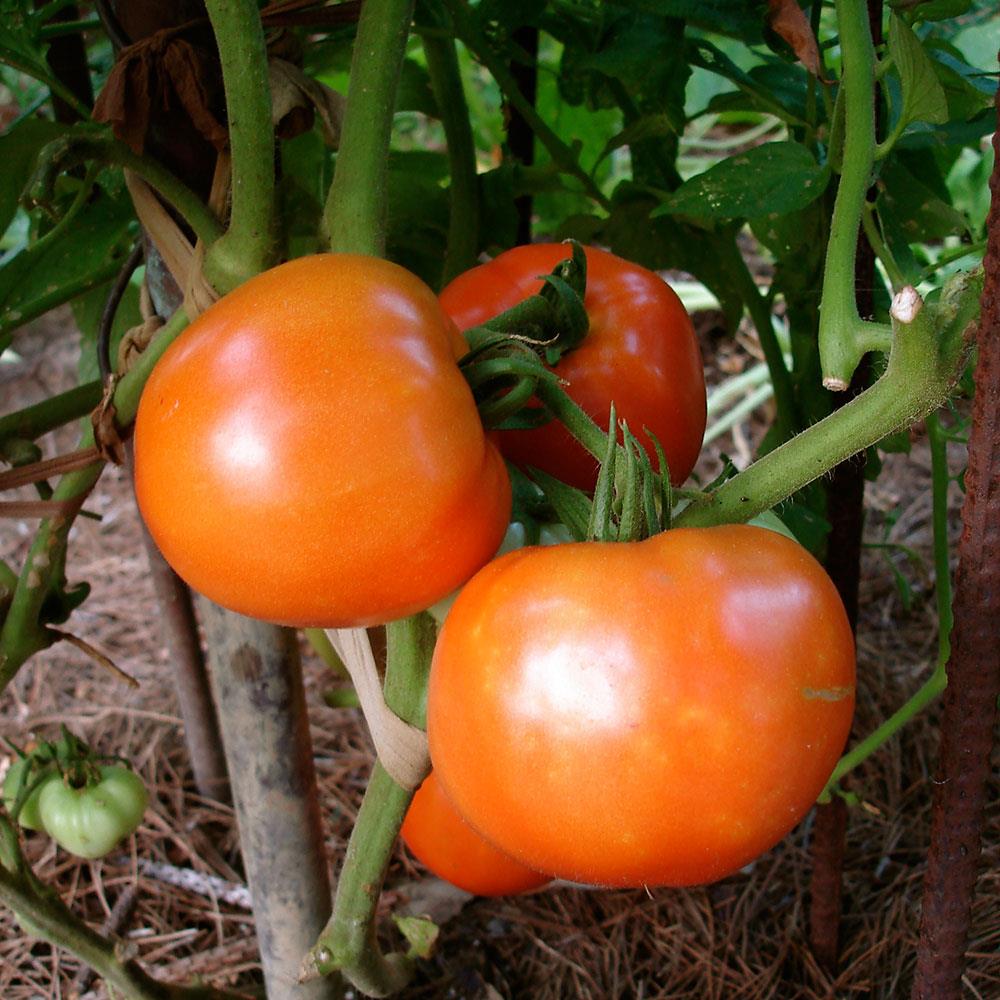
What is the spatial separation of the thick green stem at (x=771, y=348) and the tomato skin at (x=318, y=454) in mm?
523

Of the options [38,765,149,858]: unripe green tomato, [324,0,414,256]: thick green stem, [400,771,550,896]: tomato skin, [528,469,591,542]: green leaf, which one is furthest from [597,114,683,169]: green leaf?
[38,765,149,858]: unripe green tomato

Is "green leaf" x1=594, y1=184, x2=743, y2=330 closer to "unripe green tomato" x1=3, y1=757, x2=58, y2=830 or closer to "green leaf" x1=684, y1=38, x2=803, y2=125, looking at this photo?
"green leaf" x1=684, y1=38, x2=803, y2=125

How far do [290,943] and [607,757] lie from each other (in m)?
0.57

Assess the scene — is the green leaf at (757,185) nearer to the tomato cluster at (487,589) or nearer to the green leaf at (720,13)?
the green leaf at (720,13)

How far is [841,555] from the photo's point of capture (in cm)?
88

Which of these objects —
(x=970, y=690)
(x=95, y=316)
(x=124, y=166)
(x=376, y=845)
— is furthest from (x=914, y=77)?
(x=95, y=316)

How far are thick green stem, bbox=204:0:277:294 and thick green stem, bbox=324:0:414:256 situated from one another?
0.04 meters

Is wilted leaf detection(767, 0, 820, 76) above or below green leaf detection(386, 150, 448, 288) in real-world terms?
above

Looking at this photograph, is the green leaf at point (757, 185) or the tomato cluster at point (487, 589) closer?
the tomato cluster at point (487, 589)

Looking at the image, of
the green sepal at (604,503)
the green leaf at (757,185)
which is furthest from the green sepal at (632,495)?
the green leaf at (757,185)

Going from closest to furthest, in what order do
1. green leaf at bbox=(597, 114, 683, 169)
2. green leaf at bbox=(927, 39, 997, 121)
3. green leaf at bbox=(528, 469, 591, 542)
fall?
green leaf at bbox=(528, 469, 591, 542)
green leaf at bbox=(927, 39, 997, 121)
green leaf at bbox=(597, 114, 683, 169)

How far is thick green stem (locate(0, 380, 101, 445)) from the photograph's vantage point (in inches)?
31.4

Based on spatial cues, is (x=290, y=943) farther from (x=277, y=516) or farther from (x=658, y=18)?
(x=658, y=18)

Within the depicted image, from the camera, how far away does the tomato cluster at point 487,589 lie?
490 millimetres
